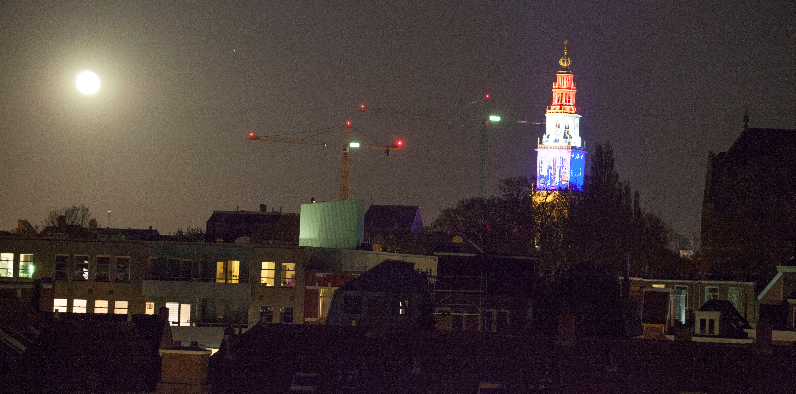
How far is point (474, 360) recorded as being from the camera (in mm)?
41531

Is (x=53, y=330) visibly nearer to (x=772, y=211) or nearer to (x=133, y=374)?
A: (x=133, y=374)

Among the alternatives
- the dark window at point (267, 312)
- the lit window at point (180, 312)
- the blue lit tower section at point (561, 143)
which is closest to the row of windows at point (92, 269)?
the lit window at point (180, 312)

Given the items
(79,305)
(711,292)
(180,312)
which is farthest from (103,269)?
(711,292)

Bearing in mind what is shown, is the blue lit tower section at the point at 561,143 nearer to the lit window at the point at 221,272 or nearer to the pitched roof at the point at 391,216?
the pitched roof at the point at 391,216

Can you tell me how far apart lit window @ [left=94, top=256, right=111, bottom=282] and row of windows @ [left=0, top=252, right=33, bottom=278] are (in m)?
4.88

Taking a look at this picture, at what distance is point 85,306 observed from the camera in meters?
74.4

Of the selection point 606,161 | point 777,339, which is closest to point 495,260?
point 777,339

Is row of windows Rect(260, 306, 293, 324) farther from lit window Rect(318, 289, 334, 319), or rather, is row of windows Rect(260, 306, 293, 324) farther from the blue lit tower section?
the blue lit tower section

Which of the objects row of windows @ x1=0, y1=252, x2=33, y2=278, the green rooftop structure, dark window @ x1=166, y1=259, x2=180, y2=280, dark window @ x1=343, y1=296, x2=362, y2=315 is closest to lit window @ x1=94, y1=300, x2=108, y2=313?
dark window @ x1=166, y1=259, x2=180, y2=280

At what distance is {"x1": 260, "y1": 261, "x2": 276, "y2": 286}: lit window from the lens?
75438mm

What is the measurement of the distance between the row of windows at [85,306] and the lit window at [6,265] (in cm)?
483

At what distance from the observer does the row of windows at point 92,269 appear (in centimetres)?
7588

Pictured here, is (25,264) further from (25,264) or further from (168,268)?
(168,268)

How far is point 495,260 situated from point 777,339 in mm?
22308
